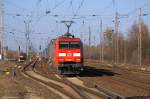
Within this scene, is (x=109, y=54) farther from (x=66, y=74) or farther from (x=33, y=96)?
(x=33, y=96)

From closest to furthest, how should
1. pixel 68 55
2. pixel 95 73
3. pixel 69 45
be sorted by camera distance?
pixel 68 55, pixel 69 45, pixel 95 73

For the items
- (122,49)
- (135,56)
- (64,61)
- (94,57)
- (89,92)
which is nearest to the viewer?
A: (89,92)

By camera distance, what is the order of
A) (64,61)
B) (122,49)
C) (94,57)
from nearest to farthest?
(64,61), (122,49), (94,57)

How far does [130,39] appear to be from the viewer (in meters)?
103

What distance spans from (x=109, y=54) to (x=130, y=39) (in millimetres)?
11810

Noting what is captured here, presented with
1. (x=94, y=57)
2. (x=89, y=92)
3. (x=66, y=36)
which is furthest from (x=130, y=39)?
(x=89, y=92)

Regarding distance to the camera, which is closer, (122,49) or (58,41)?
(58,41)

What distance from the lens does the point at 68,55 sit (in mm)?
38812

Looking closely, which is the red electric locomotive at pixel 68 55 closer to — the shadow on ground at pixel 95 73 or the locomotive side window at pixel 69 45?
the locomotive side window at pixel 69 45

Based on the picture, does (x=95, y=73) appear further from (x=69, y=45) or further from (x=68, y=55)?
(x=68, y=55)

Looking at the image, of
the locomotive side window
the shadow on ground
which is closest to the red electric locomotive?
the locomotive side window

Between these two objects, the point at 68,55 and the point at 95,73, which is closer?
the point at 68,55

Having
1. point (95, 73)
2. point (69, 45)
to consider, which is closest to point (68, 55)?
point (69, 45)

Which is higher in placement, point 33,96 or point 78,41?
point 78,41
